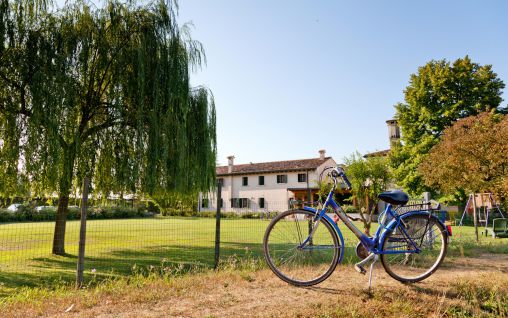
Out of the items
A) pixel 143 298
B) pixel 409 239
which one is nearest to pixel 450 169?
pixel 409 239

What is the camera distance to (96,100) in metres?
9.72

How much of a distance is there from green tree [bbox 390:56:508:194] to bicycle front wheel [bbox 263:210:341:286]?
20.3 meters

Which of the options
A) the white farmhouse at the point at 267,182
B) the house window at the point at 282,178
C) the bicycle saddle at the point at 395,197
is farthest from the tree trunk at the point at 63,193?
the house window at the point at 282,178

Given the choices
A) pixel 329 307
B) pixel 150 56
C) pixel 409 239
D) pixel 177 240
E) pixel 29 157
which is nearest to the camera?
pixel 329 307

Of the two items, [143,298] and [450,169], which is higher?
[450,169]

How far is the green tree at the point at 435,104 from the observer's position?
22922 millimetres

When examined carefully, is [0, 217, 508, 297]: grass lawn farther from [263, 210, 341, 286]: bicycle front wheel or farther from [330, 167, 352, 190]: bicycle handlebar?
[330, 167, 352, 190]: bicycle handlebar

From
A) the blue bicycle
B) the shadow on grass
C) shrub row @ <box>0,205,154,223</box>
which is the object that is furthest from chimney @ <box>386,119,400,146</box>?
the blue bicycle

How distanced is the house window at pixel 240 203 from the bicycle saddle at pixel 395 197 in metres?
37.1

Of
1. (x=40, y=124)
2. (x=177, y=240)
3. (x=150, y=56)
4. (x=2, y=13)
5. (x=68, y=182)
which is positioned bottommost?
(x=177, y=240)

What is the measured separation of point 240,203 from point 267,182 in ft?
13.4

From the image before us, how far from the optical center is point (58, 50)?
879cm

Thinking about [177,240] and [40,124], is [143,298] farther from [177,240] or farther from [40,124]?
[177,240]

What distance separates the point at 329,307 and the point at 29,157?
25.9 ft
